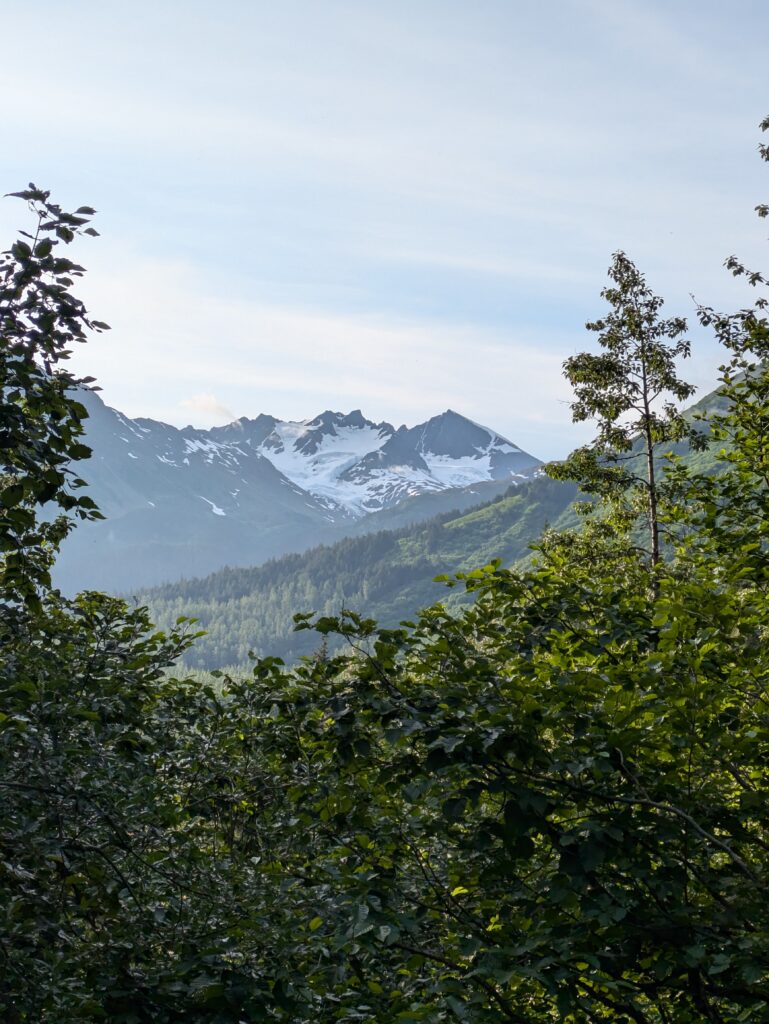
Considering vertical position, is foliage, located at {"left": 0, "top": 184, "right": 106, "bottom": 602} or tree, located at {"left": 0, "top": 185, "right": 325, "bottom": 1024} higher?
foliage, located at {"left": 0, "top": 184, "right": 106, "bottom": 602}

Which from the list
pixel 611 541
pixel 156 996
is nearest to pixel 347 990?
pixel 156 996

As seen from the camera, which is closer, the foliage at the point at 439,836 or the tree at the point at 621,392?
the foliage at the point at 439,836

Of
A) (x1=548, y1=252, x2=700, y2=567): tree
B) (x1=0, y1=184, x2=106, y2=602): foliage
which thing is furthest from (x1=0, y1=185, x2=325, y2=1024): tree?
(x1=548, y1=252, x2=700, y2=567): tree

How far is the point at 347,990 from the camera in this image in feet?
22.5

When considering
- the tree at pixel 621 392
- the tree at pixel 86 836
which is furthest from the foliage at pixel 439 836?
the tree at pixel 621 392

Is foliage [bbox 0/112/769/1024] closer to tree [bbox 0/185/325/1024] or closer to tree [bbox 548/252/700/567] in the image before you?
tree [bbox 0/185/325/1024]

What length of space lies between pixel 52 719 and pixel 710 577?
594cm

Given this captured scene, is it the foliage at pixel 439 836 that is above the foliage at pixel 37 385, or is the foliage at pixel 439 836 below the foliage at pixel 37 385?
below

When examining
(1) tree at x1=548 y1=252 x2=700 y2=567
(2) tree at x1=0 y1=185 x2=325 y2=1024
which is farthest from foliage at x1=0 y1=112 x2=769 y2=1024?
(1) tree at x1=548 y1=252 x2=700 y2=567

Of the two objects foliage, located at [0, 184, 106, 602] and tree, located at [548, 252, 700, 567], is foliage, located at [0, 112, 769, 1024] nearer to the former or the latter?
foliage, located at [0, 184, 106, 602]

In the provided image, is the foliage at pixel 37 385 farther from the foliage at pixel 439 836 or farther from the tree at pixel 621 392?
the tree at pixel 621 392

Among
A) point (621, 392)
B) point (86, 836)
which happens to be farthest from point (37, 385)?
Answer: point (621, 392)

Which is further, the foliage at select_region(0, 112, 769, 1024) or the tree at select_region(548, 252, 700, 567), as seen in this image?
the tree at select_region(548, 252, 700, 567)

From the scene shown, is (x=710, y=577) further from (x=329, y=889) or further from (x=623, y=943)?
(x=329, y=889)
